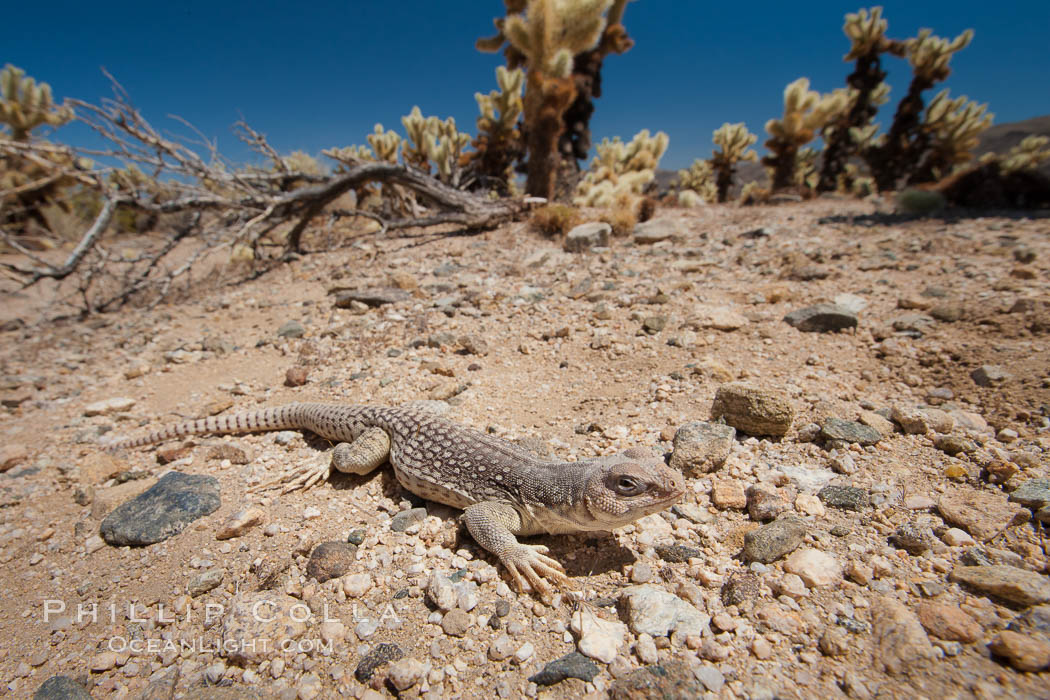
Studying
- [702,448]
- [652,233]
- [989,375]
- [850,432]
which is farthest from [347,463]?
[652,233]

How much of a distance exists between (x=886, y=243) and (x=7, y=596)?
12112 millimetres

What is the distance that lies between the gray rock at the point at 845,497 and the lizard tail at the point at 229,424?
457cm

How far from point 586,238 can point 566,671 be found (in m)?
7.70

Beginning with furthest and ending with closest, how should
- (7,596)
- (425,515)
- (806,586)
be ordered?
(425,515), (7,596), (806,586)

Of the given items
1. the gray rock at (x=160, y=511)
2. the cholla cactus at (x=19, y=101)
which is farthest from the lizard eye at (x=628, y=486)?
the cholla cactus at (x=19, y=101)

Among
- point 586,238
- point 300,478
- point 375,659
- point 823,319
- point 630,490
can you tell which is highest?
point 586,238

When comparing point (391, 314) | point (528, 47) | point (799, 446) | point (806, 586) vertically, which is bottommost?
point (806, 586)

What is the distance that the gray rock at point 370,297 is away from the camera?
6.77m

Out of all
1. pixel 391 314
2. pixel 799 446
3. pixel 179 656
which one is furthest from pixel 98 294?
pixel 799 446

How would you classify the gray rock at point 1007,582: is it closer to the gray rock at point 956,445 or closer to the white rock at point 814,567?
the white rock at point 814,567

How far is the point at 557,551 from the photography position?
2.97 m

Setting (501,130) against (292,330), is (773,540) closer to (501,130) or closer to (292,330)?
(292,330)

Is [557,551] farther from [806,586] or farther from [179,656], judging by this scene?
[179,656]

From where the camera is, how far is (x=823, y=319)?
5.09 meters
